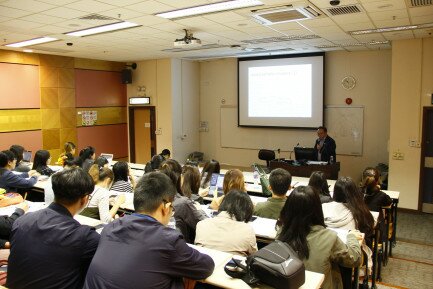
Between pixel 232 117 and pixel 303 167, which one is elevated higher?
pixel 232 117

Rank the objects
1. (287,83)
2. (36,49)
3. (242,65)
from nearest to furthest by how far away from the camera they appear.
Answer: (36,49)
(287,83)
(242,65)

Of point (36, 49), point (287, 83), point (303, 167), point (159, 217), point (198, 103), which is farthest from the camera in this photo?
point (198, 103)

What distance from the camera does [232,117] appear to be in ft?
33.2

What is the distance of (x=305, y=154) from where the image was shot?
7.56 metres

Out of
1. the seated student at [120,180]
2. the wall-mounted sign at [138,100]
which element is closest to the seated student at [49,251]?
the seated student at [120,180]

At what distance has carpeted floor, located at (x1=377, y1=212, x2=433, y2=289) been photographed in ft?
13.3

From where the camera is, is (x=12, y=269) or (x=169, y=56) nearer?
(x=12, y=269)

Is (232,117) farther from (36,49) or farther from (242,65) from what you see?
(36,49)

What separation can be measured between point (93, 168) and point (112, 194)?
55 cm

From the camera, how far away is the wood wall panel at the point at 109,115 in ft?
30.9

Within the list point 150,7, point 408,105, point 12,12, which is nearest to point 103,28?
point 12,12

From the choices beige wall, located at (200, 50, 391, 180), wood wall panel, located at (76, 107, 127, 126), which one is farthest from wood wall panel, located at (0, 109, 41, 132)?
beige wall, located at (200, 50, 391, 180)

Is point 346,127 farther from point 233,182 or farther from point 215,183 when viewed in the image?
point 233,182

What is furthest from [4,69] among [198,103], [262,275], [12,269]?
[262,275]
